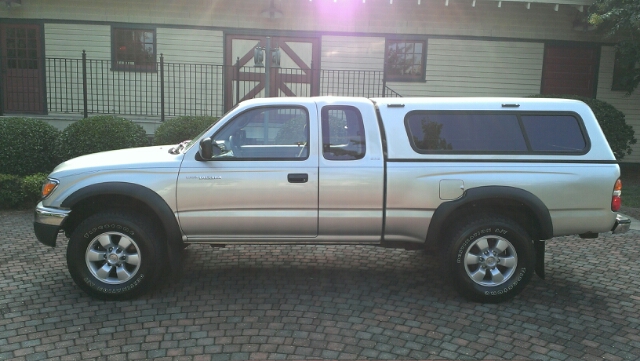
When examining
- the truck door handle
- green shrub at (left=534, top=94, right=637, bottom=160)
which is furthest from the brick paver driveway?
green shrub at (left=534, top=94, right=637, bottom=160)

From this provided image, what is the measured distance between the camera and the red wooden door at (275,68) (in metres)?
13.9

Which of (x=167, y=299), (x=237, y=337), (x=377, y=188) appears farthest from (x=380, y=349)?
(x=167, y=299)

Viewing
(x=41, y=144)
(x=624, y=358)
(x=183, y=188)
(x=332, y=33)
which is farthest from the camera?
(x=332, y=33)

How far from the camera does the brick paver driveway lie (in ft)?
13.8

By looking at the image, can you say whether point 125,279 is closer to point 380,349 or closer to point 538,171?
point 380,349

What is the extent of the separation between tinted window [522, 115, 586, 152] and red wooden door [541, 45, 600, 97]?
1008 centimetres

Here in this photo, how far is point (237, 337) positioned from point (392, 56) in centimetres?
1095

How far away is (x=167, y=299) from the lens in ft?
17.0

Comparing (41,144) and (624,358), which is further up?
(41,144)

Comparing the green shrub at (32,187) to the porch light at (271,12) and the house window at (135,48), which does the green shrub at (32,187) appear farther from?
the porch light at (271,12)

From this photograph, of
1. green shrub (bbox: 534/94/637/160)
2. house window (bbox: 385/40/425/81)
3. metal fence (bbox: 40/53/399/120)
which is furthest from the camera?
house window (bbox: 385/40/425/81)

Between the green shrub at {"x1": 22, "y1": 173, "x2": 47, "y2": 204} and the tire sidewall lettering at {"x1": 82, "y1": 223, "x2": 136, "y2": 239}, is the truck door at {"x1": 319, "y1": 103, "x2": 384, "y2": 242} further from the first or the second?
the green shrub at {"x1": 22, "y1": 173, "x2": 47, "y2": 204}

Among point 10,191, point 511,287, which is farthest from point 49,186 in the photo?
point 10,191

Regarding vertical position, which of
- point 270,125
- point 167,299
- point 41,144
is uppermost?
point 270,125
